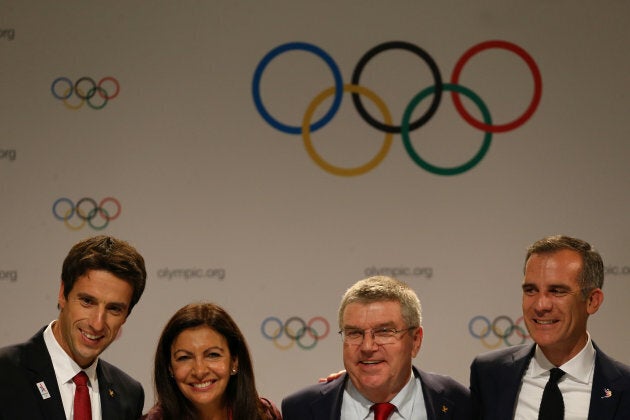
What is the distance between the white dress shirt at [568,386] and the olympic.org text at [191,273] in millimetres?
2292

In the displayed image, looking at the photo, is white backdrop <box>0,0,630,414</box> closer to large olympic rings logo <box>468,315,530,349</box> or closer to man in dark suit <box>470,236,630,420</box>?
large olympic rings logo <box>468,315,530,349</box>

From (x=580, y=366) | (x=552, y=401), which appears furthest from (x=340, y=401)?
(x=580, y=366)

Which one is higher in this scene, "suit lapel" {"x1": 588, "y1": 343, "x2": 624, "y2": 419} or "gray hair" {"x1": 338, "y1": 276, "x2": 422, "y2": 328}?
"gray hair" {"x1": 338, "y1": 276, "x2": 422, "y2": 328}

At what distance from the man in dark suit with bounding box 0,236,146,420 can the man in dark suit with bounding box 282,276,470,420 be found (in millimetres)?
758

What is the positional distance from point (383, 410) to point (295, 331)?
1939mm

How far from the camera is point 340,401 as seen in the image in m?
3.42

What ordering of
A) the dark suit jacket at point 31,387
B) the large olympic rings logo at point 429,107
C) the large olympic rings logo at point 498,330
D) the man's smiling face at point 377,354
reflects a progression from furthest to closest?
the large olympic rings logo at point 429,107, the large olympic rings logo at point 498,330, the man's smiling face at point 377,354, the dark suit jacket at point 31,387

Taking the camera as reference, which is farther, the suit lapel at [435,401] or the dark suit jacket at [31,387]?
the suit lapel at [435,401]

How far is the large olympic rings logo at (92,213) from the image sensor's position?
531cm

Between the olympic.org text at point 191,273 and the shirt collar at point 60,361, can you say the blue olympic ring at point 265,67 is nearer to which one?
the olympic.org text at point 191,273

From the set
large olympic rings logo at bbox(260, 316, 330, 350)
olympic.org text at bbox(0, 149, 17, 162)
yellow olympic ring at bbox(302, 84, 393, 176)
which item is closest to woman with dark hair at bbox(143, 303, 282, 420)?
large olympic rings logo at bbox(260, 316, 330, 350)

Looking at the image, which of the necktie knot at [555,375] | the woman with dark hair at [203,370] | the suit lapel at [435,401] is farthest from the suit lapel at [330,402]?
the necktie knot at [555,375]

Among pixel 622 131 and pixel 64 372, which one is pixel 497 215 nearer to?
pixel 622 131

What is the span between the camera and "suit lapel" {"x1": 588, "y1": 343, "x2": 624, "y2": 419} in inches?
126
